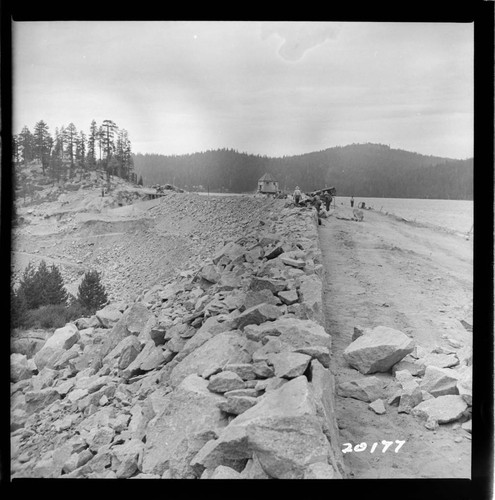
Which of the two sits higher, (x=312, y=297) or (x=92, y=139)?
(x=92, y=139)

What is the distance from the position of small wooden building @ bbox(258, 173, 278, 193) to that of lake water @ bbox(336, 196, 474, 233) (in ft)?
1.53

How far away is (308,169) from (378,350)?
1.28 metres

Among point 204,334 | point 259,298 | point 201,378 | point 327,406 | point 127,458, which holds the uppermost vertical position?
point 259,298

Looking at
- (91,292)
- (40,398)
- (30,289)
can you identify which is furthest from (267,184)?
(40,398)

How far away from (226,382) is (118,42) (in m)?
2.29

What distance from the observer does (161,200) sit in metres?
3.09

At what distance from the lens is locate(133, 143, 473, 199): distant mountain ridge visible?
296 centimetres

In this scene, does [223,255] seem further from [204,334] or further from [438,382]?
[438,382]

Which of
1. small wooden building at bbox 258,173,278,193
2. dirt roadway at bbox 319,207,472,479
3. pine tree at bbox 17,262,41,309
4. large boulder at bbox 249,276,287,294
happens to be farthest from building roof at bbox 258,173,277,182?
pine tree at bbox 17,262,41,309

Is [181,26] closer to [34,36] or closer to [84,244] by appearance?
[34,36]

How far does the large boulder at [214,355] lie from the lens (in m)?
2.82

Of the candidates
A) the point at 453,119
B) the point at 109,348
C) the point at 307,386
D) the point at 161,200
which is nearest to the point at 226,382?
the point at 307,386

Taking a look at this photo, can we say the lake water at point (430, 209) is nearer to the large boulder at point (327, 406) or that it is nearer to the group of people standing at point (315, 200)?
the group of people standing at point (315, 200)

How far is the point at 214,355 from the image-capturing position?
2.84 m
